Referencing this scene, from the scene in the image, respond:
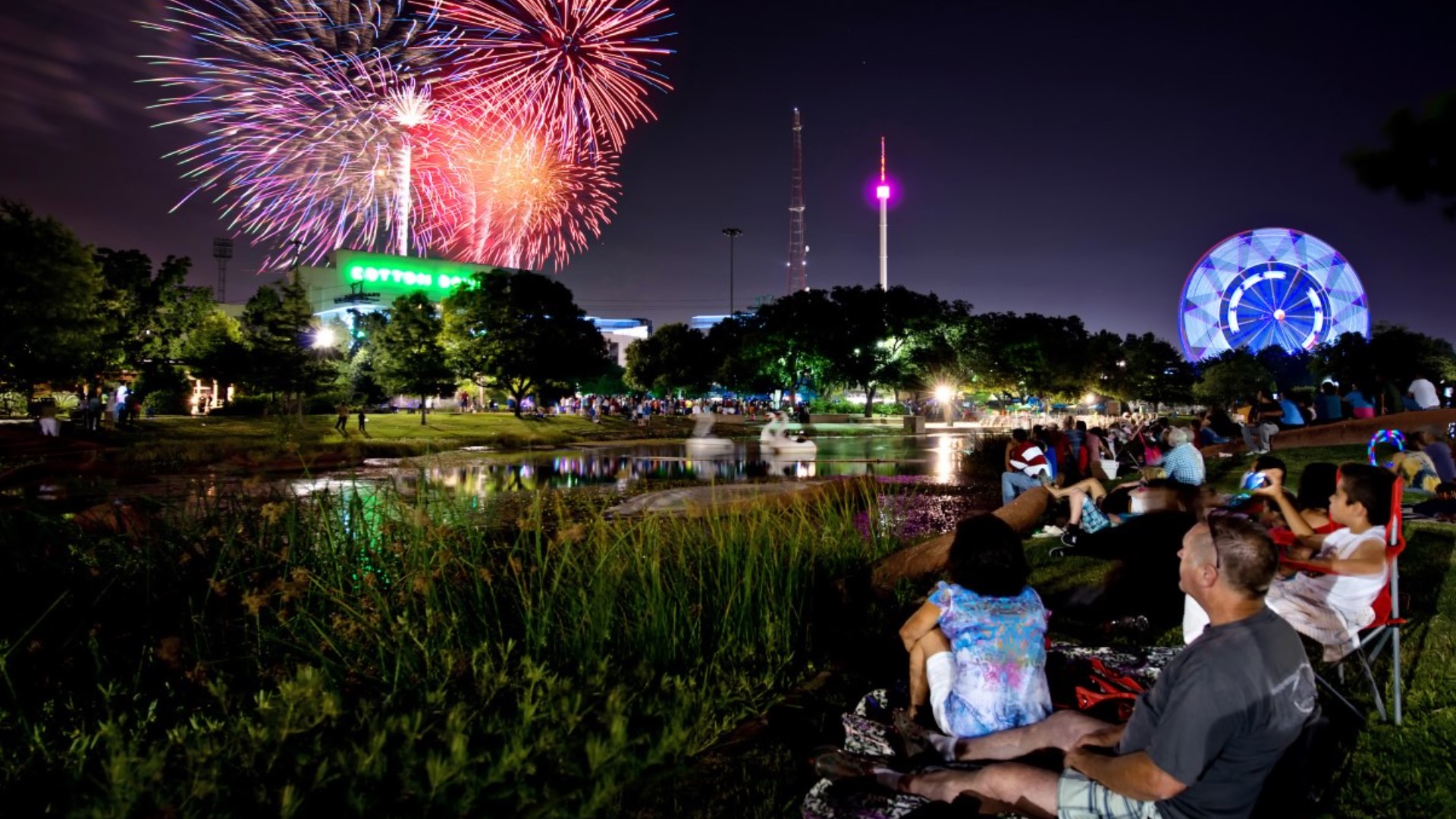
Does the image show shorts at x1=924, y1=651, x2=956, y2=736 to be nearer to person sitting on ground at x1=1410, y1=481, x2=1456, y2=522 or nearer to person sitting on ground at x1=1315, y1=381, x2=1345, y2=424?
person sitting on ground at x1=1410, y1=481, x2=1456, y2=522

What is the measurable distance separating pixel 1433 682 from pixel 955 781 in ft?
11.4

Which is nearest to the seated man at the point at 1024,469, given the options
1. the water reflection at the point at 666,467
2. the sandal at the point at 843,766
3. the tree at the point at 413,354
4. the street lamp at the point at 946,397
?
the water reflection at the point at 666,467

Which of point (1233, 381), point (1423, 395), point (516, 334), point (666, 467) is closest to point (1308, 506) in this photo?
point (666, 467)

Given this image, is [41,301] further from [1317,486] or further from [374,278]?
[374,278]

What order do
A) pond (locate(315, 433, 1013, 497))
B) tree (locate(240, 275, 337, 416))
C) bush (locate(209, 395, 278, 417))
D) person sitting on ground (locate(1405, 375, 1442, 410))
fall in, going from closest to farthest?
pond (locate(315, 433, 1013, 497))
person sitting on ground (locate(1405, 375, 1442, 410))
tree (locate(240, 275, 337, 416))
bush (locate(209, 395, 278, 417))

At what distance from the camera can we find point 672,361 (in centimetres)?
7500

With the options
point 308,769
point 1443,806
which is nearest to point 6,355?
point 308,769

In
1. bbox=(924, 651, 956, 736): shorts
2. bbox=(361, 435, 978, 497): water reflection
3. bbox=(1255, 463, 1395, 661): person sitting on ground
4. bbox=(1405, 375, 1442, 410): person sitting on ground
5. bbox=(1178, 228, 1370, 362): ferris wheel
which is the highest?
bbox=(1178, 228, 1370, 362): ferris wheel

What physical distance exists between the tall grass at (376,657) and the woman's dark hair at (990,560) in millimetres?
1279

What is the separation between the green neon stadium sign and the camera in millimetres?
89500

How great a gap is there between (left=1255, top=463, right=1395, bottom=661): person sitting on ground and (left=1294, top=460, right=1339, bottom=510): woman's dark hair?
1190mm

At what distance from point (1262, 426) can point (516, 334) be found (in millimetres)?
34338

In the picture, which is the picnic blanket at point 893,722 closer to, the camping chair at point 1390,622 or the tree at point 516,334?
the camping chair at point 1390,622

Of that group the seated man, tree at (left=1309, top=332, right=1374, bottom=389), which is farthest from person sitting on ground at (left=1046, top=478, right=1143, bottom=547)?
tree at (left=1309, top=332, right=1374, bottom=389)
